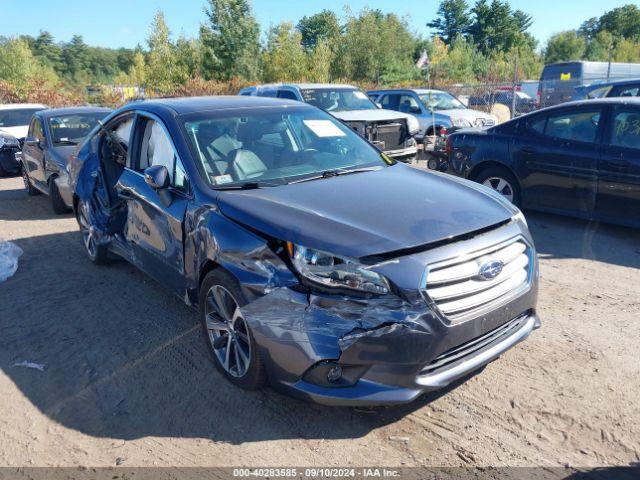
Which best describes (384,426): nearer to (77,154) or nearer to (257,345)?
(257,345)

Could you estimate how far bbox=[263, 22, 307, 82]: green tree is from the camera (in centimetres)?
3091

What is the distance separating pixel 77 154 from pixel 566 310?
208 inches

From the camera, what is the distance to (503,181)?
286 inches

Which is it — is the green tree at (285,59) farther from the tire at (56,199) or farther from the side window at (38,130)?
the tire at (56,199)

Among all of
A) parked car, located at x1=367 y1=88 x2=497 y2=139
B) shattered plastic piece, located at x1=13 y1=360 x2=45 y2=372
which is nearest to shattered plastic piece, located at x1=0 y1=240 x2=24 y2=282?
shattered plastic piece, located at x1=13 y1=360 x2=45 y2=372

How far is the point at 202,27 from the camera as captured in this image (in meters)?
32.3

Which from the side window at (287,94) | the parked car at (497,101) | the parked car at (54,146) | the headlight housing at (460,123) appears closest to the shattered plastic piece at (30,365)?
the parked car at (54,146)

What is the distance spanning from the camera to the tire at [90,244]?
575 centimetres

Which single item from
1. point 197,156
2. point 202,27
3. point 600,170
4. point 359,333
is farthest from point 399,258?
point 202,27

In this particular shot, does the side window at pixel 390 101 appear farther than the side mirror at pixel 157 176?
Yes

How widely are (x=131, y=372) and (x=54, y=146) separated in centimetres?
630

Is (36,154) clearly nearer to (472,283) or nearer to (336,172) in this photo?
(336,172)

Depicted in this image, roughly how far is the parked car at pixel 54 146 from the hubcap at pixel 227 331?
538 centimetres

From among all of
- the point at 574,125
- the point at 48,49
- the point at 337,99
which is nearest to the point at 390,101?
the point at 337,99
